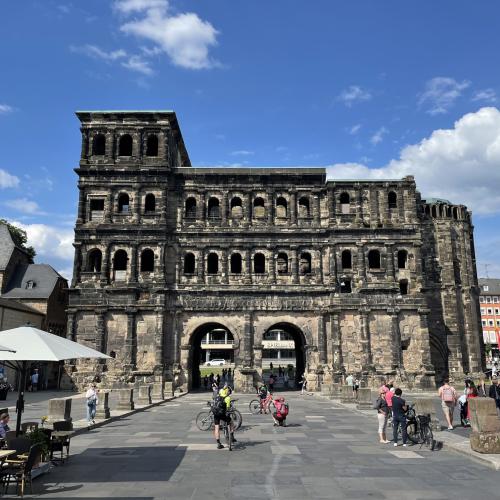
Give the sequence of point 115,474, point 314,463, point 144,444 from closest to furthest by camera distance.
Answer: point 115,474
point 314,463
point 144,444

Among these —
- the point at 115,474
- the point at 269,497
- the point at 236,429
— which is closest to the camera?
the point at 269,497

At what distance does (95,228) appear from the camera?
38.2 m

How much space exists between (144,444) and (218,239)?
2500cm

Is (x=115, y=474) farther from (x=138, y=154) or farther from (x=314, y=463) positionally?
(x=138, y=154)

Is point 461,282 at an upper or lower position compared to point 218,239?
lower

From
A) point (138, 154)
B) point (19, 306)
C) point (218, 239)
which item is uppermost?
point (138, 154)

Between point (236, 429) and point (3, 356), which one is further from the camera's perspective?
point (236, 429)

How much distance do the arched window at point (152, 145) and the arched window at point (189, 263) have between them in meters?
9.11

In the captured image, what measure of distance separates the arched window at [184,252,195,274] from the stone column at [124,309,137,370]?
210 inches

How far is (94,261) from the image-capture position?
3962cm

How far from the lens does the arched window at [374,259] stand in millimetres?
39897

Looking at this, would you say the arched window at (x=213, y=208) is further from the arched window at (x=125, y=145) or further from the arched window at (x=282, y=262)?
the arched window at (x=125, y=145)

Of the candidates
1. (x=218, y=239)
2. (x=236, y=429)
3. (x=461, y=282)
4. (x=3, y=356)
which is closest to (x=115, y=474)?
(x=3, y=356)

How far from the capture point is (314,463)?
1207 cm
